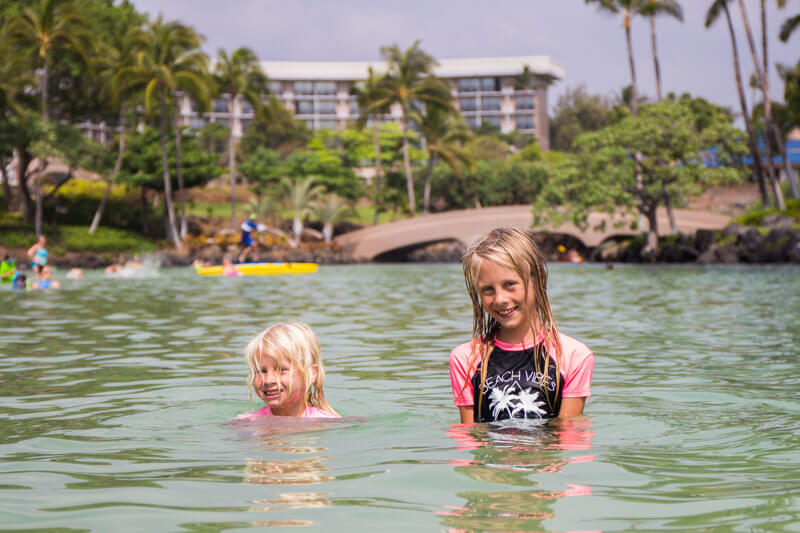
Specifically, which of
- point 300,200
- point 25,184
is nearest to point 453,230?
point 300,200

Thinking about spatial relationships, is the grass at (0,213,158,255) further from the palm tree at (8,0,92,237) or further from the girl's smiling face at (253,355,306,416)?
the girl's smiling face at (253,355,306,416)

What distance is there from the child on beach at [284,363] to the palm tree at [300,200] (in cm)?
5265

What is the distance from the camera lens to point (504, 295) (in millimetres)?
4574

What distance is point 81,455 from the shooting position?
16.6ft

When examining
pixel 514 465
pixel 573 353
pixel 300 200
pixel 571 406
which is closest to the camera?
pixel 514 465

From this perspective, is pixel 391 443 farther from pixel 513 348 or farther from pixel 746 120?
pixel 746 120

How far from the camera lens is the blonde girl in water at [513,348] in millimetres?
4543

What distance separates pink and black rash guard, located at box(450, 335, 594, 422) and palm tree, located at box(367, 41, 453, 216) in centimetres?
5494

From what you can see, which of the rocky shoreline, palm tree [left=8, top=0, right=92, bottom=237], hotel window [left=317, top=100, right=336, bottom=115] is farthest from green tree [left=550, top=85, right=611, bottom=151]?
palm tree [left=8, top=0, right=92, bottom=237]

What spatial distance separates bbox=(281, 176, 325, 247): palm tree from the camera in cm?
5872

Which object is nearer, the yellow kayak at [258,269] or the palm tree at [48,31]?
the yellow kayak at [258,269]

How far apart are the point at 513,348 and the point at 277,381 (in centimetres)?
136

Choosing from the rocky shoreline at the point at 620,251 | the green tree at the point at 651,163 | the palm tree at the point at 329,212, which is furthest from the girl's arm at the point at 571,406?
the palm tree at the point at 329,212

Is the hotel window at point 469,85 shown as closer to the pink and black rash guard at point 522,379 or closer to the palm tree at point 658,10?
the palm tree at point 658,10
